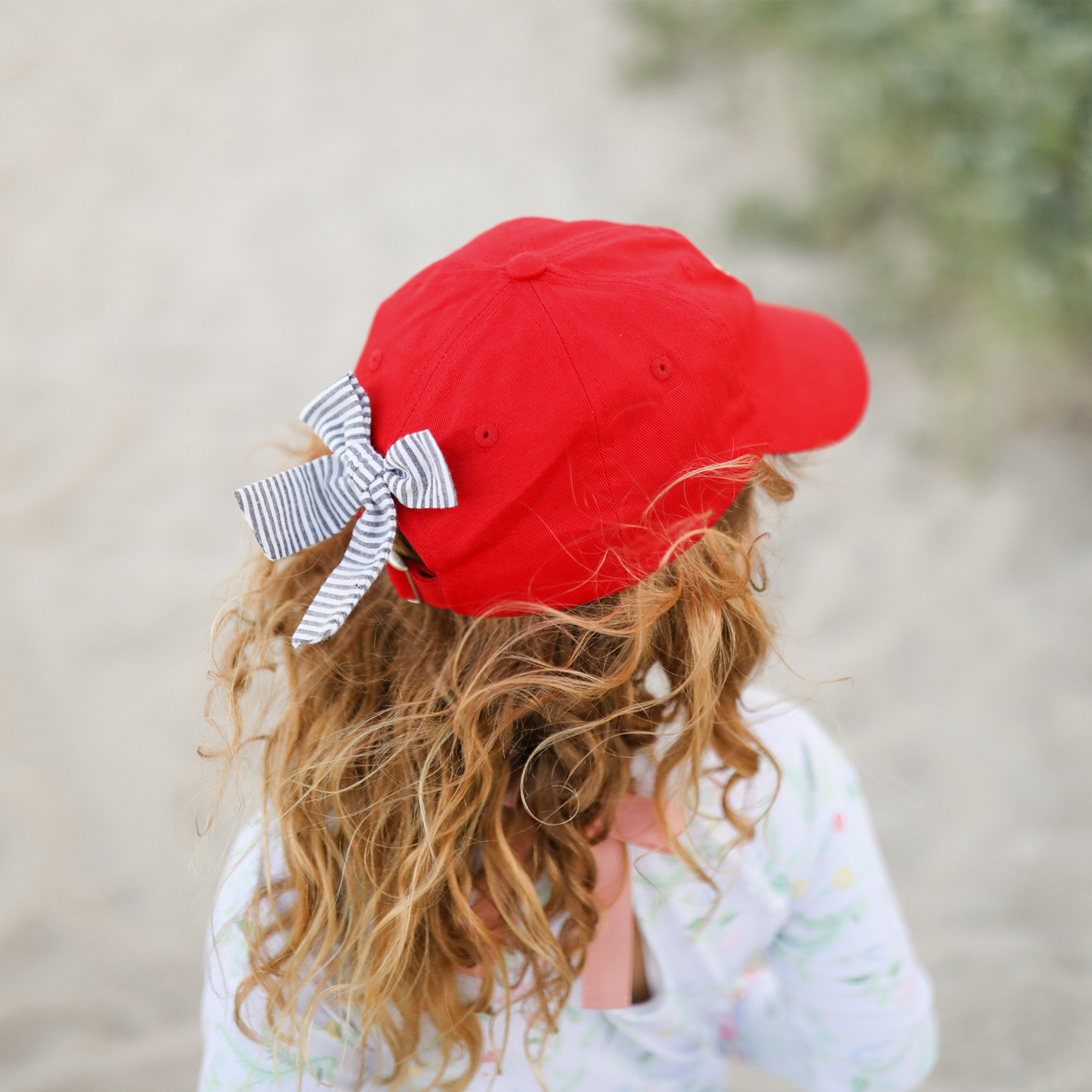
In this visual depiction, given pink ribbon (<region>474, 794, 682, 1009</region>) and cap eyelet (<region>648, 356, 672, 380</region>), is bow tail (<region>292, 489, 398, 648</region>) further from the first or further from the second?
pink ribbon (<region>474, 794, 682, 1009</region>)

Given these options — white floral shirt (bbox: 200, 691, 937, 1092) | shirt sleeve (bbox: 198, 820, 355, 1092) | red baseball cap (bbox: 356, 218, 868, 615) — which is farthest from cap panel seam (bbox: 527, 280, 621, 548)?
shirt sleeve (bbox: 198, 820, 355, 1092)

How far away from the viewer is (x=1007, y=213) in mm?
2270

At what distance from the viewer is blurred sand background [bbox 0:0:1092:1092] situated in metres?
1.76

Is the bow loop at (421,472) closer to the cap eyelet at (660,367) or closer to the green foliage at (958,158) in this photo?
the cap eyelet at (660,367)

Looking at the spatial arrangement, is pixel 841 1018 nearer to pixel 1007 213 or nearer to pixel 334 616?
pixel 334 616

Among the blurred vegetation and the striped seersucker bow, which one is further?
the blurred vegetation

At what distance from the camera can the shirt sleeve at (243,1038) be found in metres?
0.89

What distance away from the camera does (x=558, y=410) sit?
77 cm

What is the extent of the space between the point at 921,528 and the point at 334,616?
1924 millimetres

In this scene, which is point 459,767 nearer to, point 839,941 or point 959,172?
point 839,941

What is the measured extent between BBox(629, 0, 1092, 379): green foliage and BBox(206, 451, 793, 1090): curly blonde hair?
192 centimetres

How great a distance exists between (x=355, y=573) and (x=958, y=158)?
7.79 feet

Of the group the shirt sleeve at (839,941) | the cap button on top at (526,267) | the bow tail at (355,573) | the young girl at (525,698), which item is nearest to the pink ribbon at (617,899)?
the young girl at (525,698)

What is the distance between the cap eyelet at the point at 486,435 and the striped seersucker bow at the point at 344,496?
41mm
